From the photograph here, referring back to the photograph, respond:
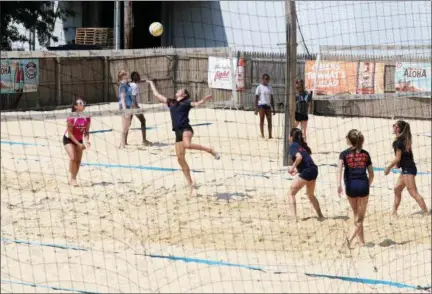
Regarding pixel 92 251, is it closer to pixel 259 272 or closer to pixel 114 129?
pixel 259 272

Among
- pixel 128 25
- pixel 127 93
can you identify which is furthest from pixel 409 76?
pixel 127 93

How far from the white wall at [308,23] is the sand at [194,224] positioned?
787 centimetres

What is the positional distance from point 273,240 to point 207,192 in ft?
8.08

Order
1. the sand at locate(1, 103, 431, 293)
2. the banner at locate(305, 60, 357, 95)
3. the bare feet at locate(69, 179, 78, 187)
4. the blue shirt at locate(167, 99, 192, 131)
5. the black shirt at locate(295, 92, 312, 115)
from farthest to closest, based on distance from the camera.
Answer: the banner at locate(305, 60, 357, 95), the black shirt at locate(295, 92, 312, 115), the bare feet at locate(69, 179, 78, 187), the blue shirt at locate(167, 99, 192, 131), the sand at locate(1, 103, 431, 293)

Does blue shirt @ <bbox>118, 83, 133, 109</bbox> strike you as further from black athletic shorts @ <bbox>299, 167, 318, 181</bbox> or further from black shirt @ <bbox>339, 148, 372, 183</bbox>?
black shirt @ <bbox>339, 148, 372, 183</bbox>

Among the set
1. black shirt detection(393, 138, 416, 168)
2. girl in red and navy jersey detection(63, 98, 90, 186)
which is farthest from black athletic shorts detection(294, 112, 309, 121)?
black shirt detection(393, 138, 416, 168)

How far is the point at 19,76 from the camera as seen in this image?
20.4m

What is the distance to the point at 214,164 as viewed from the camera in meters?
14.2

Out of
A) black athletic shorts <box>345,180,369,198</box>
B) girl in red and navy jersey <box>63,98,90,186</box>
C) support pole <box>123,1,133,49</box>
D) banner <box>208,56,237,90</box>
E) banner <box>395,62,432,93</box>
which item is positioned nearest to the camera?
black athletic shorts <box>345,180,369,198</box>

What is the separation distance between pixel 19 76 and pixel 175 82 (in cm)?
390

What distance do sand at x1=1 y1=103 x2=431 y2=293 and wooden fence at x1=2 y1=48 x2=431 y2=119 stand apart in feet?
15.1

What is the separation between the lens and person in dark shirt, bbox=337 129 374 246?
924 centimetres

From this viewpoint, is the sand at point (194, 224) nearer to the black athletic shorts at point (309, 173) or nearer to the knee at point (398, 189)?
the knee at point (398, 189)

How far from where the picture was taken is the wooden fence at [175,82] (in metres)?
20.8
